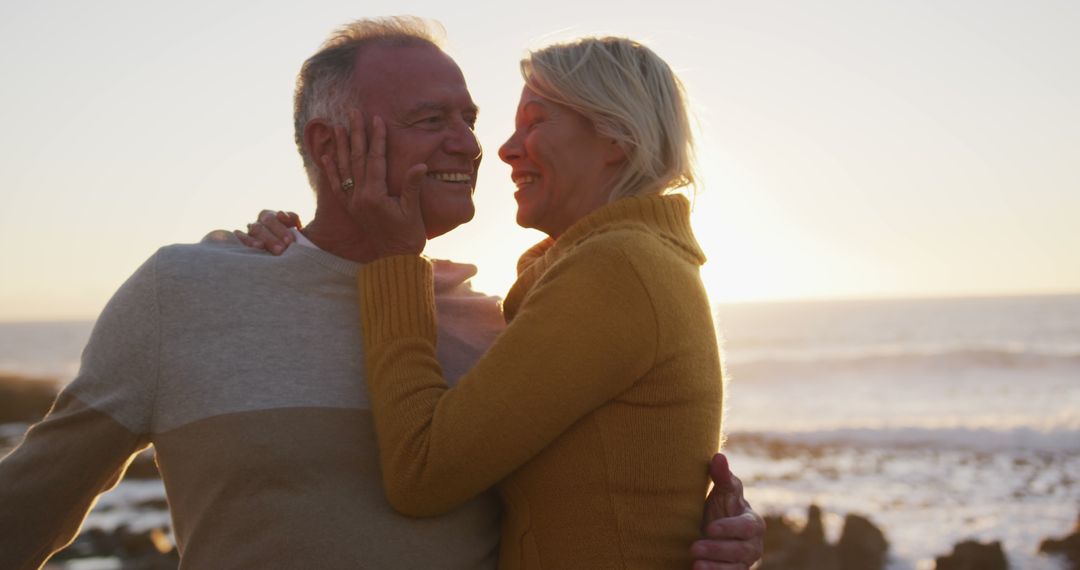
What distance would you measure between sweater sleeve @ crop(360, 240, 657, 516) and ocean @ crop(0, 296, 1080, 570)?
0.62m

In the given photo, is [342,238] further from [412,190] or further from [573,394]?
[573,394]

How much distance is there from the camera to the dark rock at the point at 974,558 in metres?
8.47

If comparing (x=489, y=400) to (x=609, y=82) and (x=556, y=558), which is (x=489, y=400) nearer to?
(x=556, y=558)

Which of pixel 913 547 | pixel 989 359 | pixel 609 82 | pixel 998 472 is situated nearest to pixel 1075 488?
pixel 998 472

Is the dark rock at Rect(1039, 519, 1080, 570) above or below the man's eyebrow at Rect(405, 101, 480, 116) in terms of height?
below

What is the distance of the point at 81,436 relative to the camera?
98.1 inches

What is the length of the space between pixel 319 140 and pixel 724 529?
66.6 inches

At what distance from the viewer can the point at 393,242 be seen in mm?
2834

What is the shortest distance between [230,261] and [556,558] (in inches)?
48.1

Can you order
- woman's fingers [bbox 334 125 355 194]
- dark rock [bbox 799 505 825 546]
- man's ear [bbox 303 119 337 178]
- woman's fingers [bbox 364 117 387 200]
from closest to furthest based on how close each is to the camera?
1. woman's fingers [bbox 364 117 387 200]
2. woman's fingers [bbox 334 125 355 194]
3. man's ear [bbox 303 119 337 178]
4. dark rock [bbox 799 505 825 546]

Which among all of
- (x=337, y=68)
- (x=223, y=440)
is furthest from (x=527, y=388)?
(x=337, y=68)

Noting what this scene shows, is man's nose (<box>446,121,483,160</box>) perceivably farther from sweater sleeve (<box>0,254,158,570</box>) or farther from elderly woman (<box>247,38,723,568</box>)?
sweater sleeve (<box>0,254,158,570</box>)

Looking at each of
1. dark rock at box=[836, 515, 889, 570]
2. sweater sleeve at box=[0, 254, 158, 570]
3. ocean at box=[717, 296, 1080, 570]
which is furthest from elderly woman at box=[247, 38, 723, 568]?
dark rock at box=[836, 515, 889, 570]

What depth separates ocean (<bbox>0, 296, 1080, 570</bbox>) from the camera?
1164 cm
